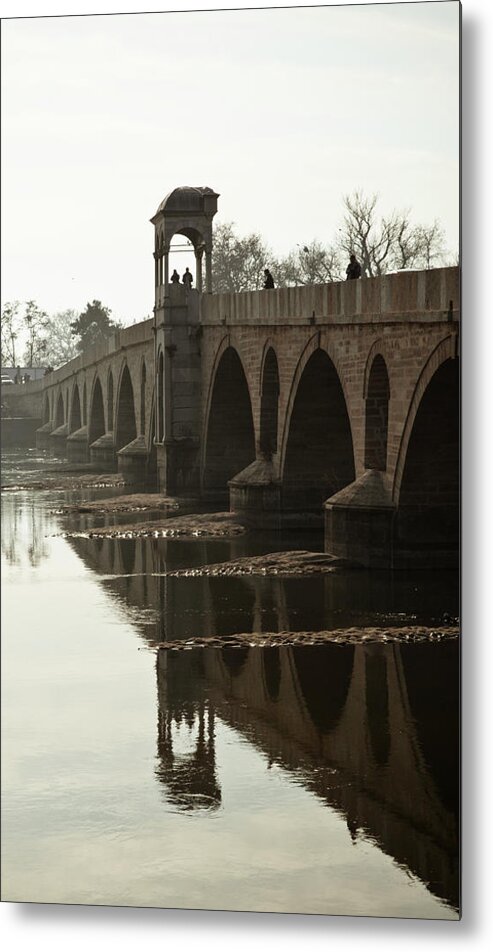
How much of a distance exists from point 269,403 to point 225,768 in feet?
52.9

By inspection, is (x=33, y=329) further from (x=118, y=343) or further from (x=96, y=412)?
(x=96, y=412)

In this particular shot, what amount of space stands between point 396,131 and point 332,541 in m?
8.58

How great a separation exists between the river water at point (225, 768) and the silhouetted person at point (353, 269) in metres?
3.31

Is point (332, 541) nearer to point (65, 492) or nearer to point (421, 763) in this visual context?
point (421, 763)

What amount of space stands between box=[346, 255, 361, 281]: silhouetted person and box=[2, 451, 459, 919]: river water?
331 centimetres

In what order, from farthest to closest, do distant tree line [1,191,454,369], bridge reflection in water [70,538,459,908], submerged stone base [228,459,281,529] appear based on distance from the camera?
submerged stone base [228,459,281,529]
distant tree line [1,191,454,369]
bridge reflection in water [70,538,459,908]

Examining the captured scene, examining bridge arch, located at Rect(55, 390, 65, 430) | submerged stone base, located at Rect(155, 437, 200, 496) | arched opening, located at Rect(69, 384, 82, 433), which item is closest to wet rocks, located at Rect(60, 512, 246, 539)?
submerged stone base, located at Rect(155, 437, 200, 496)

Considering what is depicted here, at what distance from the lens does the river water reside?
28.2 ft

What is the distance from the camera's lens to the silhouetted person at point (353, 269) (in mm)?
15316

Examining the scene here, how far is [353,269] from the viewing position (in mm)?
15992

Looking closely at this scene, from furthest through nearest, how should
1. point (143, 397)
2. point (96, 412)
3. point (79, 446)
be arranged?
1. point (96, 412)
2. point (79, 446)
3. point (143, 397)

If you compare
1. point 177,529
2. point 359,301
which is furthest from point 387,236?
point 177,529

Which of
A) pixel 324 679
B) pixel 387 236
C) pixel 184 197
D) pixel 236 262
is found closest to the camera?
pixel 324 679

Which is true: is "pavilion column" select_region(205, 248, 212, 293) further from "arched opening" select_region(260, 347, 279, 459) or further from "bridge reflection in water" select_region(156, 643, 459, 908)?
"bridge reflection in water" select_region(156, 643, 459, 908)
